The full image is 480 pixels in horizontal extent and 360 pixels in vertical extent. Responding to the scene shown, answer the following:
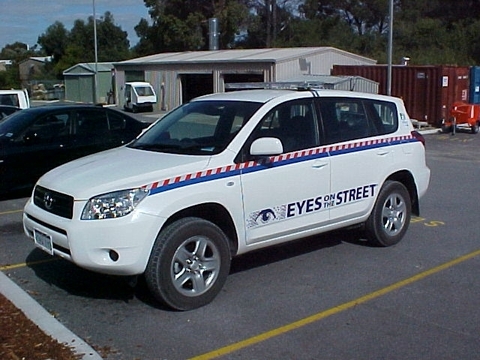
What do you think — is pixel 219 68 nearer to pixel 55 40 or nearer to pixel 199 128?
pixel 199 128

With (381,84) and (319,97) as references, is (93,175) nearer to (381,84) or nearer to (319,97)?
(319,97)

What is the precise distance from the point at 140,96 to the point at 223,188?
3528 cm

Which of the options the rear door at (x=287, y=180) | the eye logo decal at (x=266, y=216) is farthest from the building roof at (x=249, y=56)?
the eye logo decal at (x=266, y=216)

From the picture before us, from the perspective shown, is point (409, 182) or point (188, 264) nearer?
point (188, 264)

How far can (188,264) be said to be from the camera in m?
5.74

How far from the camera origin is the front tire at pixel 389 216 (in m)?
7.57

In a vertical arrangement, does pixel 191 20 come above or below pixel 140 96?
above

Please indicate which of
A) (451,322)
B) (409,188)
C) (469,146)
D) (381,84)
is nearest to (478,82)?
(381,84)

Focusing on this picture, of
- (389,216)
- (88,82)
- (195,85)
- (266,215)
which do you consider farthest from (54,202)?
(88,82)

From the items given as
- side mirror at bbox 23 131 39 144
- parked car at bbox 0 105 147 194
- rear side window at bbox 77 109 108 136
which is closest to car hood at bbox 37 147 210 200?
parked car at bbox 0 105 147 194

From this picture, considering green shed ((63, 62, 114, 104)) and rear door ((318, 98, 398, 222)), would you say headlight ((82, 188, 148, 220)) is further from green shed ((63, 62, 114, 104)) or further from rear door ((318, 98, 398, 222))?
green shed ((63, 62, 114, 104))

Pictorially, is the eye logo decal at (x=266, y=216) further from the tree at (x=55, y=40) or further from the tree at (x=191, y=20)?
the tree at (x=55, y=40)

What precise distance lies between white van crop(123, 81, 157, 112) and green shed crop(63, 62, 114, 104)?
11279 mm

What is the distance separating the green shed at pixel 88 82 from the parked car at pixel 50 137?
134ft
